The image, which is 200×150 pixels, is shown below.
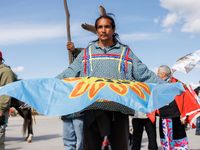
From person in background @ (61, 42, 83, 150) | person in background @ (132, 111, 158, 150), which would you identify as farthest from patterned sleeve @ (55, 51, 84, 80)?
person in background @ (132, 111, 158, 150)

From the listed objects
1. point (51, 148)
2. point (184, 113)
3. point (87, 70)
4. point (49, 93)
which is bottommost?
point (51, 148)

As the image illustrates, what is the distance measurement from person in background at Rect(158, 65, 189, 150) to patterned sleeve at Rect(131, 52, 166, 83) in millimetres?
2458

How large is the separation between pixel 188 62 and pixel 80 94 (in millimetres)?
2782

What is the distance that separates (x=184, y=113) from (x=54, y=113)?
356 cm

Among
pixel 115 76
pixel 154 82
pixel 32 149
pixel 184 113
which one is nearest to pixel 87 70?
pixel 115 76

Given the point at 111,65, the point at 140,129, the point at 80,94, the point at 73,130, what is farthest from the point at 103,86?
the point at 140,129

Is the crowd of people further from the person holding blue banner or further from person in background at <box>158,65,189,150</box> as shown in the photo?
person in background at <box>158,65,189,150</box>

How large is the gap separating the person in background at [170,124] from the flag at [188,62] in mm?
373

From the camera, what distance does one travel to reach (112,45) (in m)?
3.04

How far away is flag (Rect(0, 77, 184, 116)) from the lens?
255cm

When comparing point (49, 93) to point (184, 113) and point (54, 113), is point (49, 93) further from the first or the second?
point (184, 113)

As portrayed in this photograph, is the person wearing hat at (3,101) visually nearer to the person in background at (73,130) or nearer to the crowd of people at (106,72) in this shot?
the person in background at (73,130)

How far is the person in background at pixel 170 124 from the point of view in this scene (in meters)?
5.39

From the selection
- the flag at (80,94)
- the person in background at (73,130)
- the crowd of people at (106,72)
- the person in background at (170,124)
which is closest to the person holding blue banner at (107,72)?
the crowd of people at (106,72)
